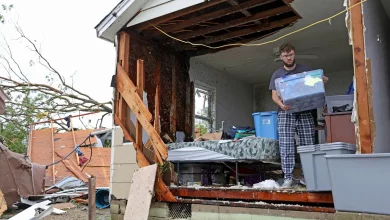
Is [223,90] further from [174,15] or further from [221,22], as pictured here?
[174,15]

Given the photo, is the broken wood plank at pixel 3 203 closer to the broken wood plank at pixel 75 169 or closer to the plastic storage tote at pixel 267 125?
the broken wood plank at pixel 75 169

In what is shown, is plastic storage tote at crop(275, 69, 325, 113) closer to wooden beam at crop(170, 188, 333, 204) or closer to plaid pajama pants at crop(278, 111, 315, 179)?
plaid pajama pants at crop(278, 111, 315, 179)

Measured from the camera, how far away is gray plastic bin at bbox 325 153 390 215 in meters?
2.91

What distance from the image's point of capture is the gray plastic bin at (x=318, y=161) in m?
3.42

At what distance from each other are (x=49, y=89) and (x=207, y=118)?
5.34 meters

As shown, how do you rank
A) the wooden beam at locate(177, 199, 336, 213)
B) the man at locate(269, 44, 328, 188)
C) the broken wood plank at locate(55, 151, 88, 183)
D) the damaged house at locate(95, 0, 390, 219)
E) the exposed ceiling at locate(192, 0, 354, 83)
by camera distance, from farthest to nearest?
the broken wood plank at locate(55, 151, 88, 183), the exposed ceiling at locate(192, 0, 354, 83), the man at locate(269, 44, 328, 188), the wooden beam at locate(177, 199, 336, 213), the damaged house at locate(95, 0, 390, 219)

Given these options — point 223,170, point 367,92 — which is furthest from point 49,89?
point 367,92

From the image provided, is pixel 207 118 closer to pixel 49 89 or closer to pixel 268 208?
pixel 268 208

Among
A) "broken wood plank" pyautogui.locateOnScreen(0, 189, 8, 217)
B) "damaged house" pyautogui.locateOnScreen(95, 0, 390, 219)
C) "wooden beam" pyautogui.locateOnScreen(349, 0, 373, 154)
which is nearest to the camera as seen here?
"wooden beam" pyautogui.locateOnScreen(349, 0, 373, 154)

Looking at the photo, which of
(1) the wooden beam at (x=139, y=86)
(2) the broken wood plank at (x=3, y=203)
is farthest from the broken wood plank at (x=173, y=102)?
(2) the broken wood plank at (x=3, y=203)

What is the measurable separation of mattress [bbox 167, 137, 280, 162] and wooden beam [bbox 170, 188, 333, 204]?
593 millimetres

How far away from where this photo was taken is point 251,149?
477 cm

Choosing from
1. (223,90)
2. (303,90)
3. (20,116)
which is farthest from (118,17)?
(20,116)

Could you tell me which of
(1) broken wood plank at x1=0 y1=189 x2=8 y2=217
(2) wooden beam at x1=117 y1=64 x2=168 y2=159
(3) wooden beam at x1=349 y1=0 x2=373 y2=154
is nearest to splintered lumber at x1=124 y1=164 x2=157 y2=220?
(2) wooden beam at x1=117 y1=64 x2=168 y2=159
